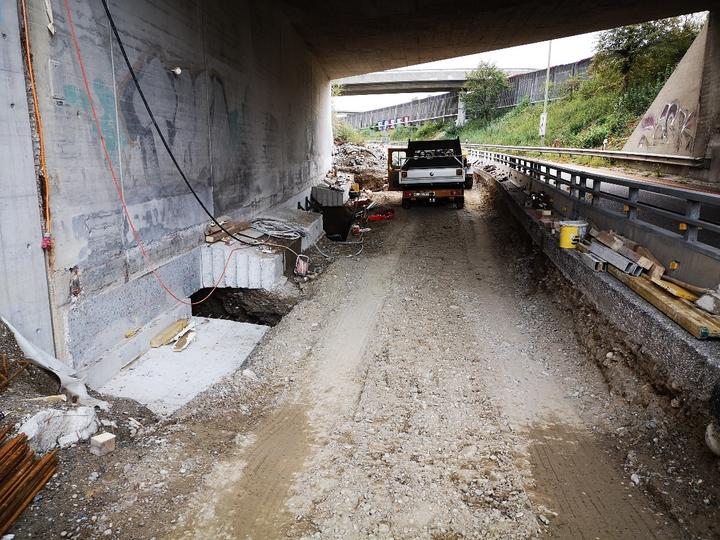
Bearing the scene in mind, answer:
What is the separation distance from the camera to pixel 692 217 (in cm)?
578

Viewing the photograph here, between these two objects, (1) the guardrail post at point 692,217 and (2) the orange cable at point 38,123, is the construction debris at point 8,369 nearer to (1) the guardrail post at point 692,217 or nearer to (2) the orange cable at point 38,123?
(2) the orange cable at point 38,123

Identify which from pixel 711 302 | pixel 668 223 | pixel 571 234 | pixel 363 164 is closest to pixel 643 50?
pixel 363 164

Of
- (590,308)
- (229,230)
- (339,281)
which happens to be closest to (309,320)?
(339,281)

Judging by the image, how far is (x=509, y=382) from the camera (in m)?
6.14

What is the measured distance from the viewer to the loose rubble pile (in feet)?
91.8

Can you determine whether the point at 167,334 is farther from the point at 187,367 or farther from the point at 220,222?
the point at 220,222

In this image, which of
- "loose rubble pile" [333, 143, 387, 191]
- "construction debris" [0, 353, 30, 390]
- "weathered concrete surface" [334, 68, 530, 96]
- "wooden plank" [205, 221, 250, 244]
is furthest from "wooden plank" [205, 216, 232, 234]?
"weathered concrete surface" [334, 68, 530, 96]

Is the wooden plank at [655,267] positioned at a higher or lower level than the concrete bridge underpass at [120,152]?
lower

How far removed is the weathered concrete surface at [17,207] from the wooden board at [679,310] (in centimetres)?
619

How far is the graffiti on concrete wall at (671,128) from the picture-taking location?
64.1ft

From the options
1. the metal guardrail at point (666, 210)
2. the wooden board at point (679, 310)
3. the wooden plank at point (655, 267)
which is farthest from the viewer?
the wooden plank at point (655, 267)

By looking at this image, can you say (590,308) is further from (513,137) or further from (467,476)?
(513,137)

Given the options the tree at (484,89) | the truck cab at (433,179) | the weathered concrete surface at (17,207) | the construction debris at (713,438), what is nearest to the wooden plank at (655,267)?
the construction debris at (713,438)

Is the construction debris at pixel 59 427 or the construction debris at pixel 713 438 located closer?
the construction debris at pixel 713 438
